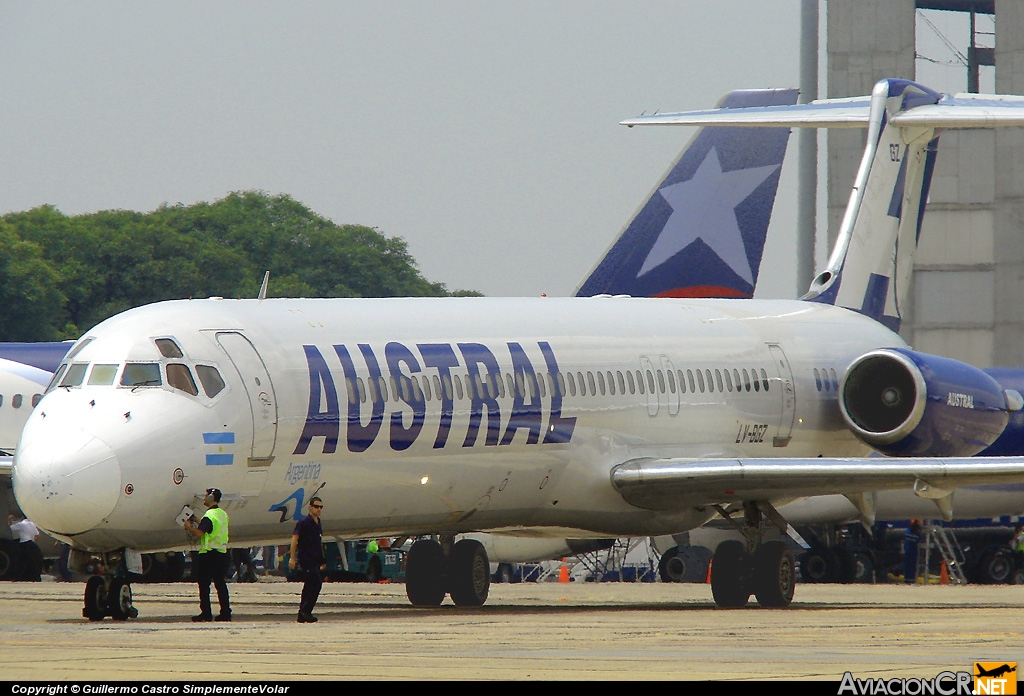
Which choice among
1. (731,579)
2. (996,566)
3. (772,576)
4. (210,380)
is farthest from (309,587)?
(996,566)

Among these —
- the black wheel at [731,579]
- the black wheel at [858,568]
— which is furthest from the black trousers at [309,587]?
the black wheel at [858,568]

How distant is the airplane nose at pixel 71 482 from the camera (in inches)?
664

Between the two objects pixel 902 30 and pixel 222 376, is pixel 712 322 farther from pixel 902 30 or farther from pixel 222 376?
pixel 902 30

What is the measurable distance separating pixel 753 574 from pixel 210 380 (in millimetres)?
7979

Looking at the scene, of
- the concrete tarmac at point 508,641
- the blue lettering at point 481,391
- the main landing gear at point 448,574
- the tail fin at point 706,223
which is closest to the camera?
the concrete tarmac at point 508,641

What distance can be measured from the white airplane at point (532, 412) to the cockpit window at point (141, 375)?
28 mm

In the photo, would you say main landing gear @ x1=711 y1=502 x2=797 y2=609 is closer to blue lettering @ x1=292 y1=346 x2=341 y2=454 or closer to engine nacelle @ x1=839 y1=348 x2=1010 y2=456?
engine nacelle @ x1=839 y1=348 x2=1010 y2=456

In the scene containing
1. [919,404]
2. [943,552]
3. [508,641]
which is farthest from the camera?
[943,552]

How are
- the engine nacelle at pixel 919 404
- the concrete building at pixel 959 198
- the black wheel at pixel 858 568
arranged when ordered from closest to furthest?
the engine nacelle at pixel 919 404
the black wheel at pixel 858 568
the concrete building at pixel 959 198

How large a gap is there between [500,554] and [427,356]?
1322 cm

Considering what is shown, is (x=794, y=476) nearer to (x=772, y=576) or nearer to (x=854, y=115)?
(x=772, y=576)

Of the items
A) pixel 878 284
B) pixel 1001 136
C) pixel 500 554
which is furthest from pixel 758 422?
pixel 1001 136

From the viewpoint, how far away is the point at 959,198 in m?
72.5

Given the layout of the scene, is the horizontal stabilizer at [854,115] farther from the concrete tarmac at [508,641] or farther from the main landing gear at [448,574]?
the main landing gear at [448,574]
